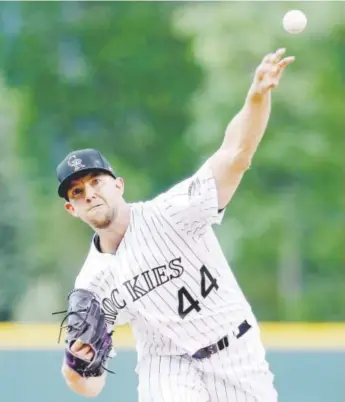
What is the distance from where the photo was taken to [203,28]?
8.71m

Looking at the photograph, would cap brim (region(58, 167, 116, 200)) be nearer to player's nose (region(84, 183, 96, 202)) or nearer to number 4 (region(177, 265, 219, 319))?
player's nose (region(84, 183, 96, 202))

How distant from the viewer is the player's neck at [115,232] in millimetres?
3420

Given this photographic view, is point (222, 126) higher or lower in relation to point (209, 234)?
higher

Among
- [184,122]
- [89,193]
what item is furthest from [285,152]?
[89,193]

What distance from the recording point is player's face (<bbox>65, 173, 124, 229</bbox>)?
3.31 m

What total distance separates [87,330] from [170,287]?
316 millimetres

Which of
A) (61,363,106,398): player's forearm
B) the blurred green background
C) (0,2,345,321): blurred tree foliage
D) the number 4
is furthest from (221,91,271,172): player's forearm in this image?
(0,2,345,321): blurred tree foliage

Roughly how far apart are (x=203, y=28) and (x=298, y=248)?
2.11 meters

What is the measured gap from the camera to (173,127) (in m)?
8.21

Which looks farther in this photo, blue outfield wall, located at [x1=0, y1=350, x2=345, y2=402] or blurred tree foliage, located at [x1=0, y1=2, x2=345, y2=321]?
blurred tree foliage, located at [x1=0, y1=2, x2=345, y2=321]

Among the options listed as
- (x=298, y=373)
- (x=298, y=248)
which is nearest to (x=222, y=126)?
(x=298, y=248)

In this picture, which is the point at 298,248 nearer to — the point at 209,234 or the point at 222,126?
the point at 222,126

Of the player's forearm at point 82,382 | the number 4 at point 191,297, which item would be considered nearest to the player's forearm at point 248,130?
the number 4 at point 191,297

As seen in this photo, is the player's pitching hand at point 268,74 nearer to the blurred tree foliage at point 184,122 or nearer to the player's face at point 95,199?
the player's face at point 95,199
